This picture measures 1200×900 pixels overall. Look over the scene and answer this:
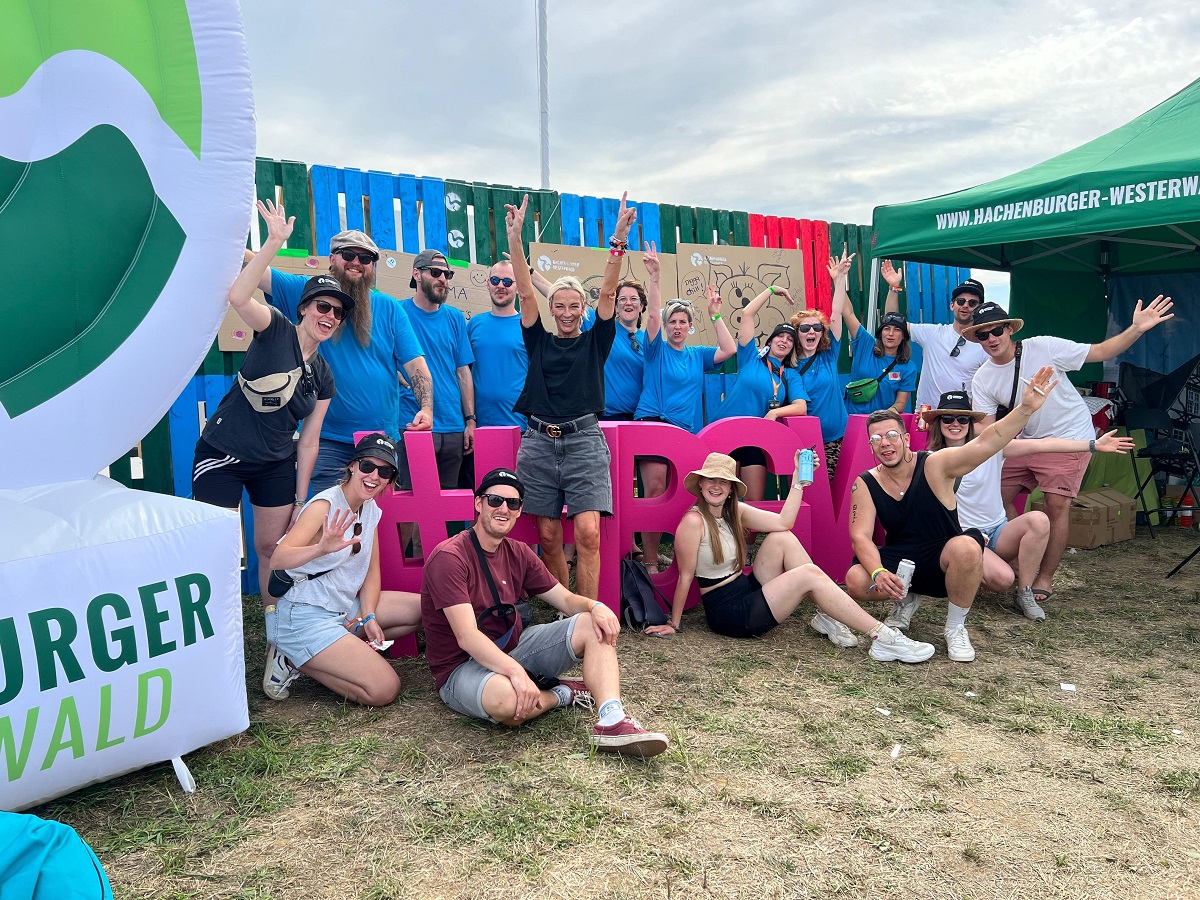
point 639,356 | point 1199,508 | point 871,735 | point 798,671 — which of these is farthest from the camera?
point 1199,508

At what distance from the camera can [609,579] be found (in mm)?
4824

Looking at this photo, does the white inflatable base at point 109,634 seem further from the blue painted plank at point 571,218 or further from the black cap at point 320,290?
the blue painted plank at point 571,218

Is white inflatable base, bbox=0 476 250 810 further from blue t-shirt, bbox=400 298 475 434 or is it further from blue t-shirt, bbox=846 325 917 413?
blue t-shirt, bbox=846 325 917 413

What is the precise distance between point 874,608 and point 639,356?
91.7 inches

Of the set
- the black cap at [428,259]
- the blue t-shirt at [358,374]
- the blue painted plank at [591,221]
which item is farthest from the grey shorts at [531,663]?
the blue painted plank at [591,221]

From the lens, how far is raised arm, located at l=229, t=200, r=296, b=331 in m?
3.42

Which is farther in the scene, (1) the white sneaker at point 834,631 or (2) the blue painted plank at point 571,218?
(2) the blue painted plank at point 571,218

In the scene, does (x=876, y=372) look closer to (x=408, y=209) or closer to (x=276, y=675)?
(x=408, y=209)

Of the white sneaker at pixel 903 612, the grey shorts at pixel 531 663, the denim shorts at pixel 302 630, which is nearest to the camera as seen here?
the grey shorts at pixel 531 663

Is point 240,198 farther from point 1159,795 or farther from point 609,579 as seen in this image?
point 1159,795

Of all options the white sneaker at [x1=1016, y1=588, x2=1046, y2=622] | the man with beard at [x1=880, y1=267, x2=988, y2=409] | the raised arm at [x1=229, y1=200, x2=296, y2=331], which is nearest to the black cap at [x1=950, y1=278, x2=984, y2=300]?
the man with beard at [x1=880, y1=267, x2=988, y2=409]

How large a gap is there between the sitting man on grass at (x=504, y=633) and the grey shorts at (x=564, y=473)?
0.78 metres

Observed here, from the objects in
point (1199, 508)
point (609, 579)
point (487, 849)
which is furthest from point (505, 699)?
point (1199, 508)

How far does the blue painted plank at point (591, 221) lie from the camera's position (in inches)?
266
